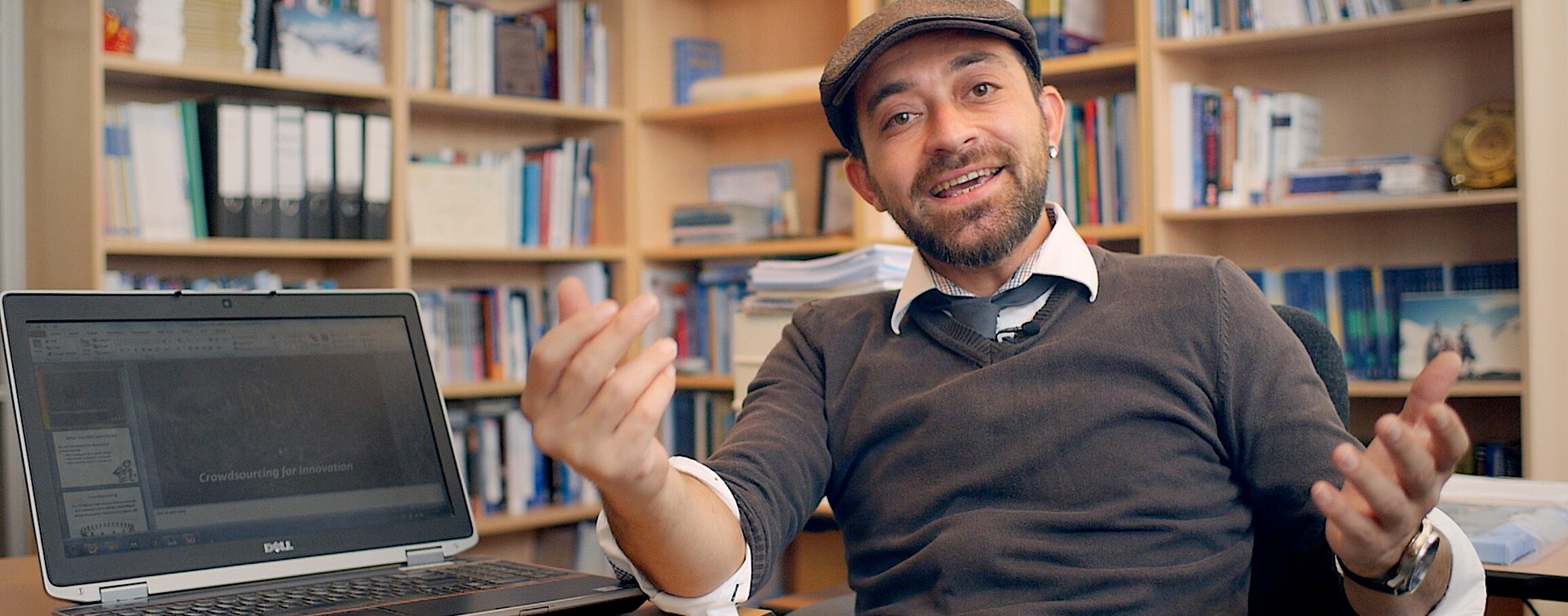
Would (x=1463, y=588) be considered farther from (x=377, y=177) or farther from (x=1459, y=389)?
(x=377, y=177)

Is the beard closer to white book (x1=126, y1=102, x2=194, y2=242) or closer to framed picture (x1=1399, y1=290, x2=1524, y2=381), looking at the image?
framed picture (x1=1399, y1=290, x2=1524, y2=381)

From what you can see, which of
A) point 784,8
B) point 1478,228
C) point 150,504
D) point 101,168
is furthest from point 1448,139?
point 101,168

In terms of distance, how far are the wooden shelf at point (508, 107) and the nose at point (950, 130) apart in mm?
2132

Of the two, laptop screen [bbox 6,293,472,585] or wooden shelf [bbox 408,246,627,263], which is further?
wooden shelf [bbox 408,246,627,263]

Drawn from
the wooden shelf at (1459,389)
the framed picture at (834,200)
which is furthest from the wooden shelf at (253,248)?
the wooden shelf at (1459,389)

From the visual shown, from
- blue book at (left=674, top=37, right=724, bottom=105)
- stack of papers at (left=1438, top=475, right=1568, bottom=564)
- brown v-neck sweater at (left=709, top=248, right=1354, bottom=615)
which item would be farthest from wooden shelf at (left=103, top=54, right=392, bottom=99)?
stack of papers at (left=1438, top=475, right=1568, bottom=564)

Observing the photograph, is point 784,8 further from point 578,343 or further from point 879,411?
point 578,343

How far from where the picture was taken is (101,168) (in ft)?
8.95

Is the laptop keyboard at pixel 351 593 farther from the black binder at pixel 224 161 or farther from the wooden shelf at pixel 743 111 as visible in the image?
the wooden shelf at pixel 743 111

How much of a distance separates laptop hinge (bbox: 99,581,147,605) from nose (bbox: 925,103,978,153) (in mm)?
876

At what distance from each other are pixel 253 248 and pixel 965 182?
81.8 inches

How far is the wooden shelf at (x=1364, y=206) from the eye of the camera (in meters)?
2.53

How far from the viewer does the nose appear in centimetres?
135

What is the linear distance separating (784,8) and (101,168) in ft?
6.18
